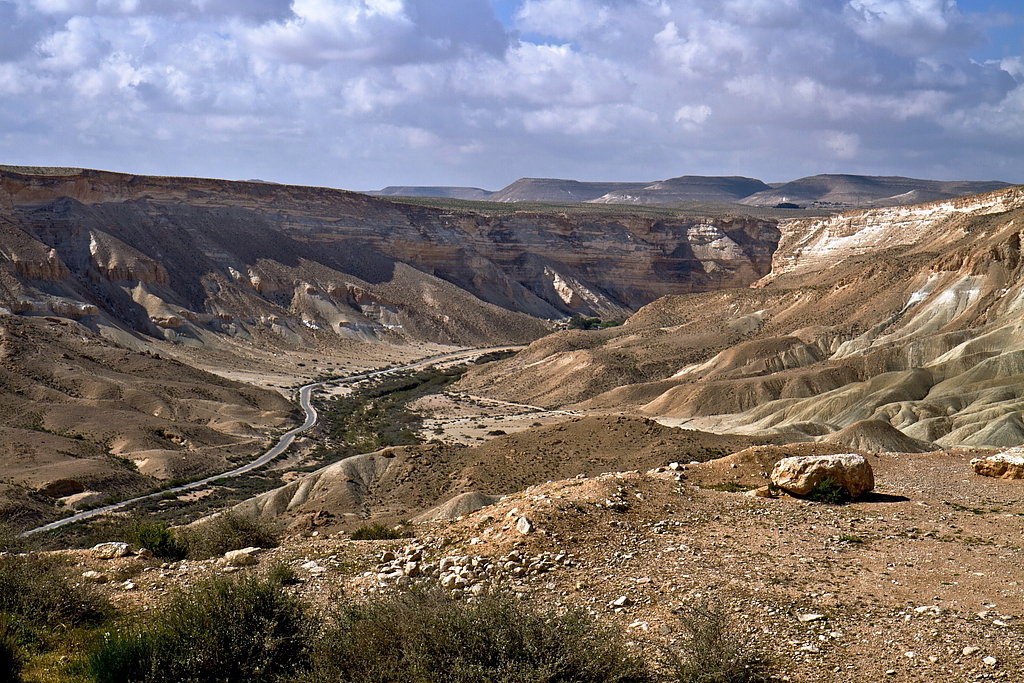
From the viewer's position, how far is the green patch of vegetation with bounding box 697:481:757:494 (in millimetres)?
17500

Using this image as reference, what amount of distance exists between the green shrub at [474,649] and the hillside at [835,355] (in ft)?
→ 87.7

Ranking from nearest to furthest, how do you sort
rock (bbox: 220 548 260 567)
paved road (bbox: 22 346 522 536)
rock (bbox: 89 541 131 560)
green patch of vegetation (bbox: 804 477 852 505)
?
1. rock (bbox: 220 548 260 567)
2. rock (bbox: 89 541 131 560)
3. green patch of vegetation (bbox: 804 477 852 505)
4. paved road (bbox: 22 346 522 536)

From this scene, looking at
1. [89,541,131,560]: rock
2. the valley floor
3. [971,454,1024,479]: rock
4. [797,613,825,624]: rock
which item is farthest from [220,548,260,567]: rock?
[971,454,1024,479]: rock

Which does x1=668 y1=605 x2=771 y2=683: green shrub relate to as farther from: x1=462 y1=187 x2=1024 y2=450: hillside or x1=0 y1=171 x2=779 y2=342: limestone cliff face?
x1=0 y1=171 x2=779 y2=342: limestone cliff face

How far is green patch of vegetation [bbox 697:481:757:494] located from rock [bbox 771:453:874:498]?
4.19ft

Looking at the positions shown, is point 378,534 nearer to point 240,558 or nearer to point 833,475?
point 240,558

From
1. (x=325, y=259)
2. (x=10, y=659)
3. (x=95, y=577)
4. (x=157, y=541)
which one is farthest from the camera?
(x=325, y=259)

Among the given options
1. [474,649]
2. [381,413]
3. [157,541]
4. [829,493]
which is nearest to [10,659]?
[474,649]

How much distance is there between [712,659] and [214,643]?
5183mm

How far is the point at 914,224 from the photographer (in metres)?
91.8

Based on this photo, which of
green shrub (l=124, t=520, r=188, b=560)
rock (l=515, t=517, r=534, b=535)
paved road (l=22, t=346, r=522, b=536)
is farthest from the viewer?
paved road (l=22, t=346, r=522, b=536)

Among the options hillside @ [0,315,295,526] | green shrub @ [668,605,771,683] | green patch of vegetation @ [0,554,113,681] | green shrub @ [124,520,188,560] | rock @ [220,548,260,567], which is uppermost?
green shrub @ [668,605,771,683]

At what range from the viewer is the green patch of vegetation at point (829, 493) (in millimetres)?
15961

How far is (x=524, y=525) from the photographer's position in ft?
41.5
